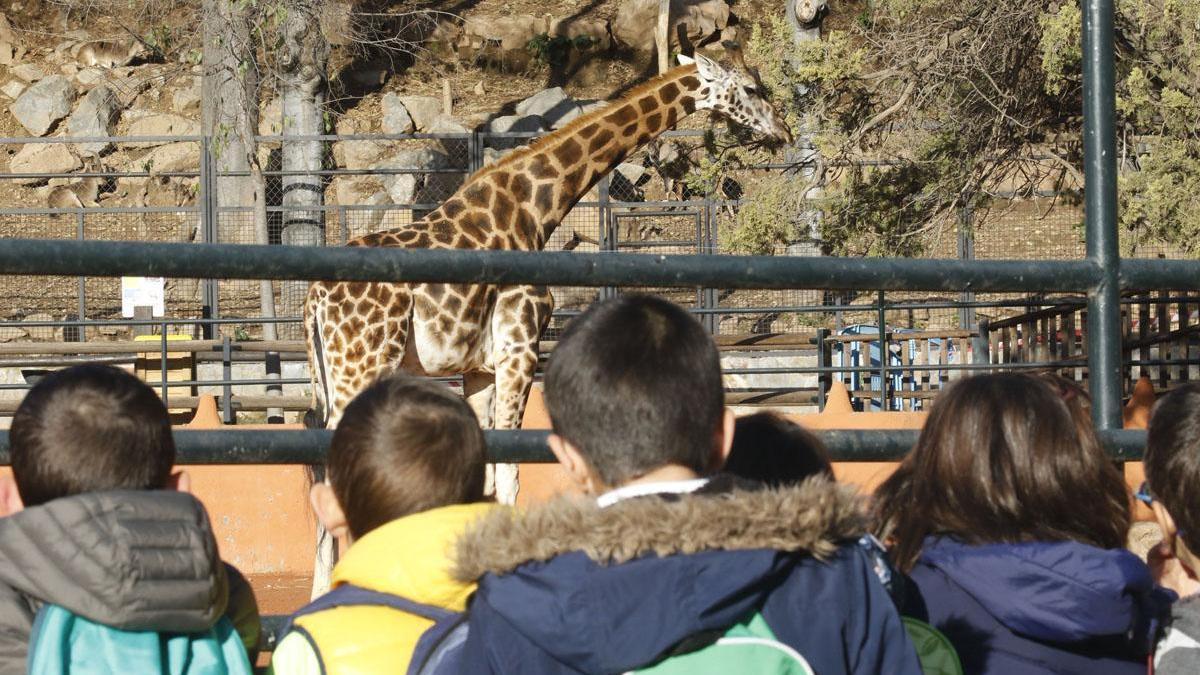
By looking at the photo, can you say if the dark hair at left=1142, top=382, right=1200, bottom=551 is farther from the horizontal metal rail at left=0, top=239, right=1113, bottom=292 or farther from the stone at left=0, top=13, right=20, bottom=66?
the stone at left=0, top=13, right=20, bottom=66

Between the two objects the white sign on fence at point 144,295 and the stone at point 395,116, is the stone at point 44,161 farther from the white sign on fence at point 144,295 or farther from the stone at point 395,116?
the white sign on fence at point 144,295

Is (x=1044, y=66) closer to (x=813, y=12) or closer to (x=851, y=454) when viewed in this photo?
(x=813, y=12)

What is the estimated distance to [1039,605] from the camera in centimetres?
204

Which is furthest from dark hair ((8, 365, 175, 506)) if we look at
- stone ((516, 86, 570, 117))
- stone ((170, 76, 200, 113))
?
stone ((170, 76, 200, 113))

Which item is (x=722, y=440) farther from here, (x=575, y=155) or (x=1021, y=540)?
(x=575, y=155)

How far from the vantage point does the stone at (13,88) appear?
2706 cm

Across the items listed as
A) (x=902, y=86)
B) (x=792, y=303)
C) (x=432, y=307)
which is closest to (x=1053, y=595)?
(x=432, y=307)

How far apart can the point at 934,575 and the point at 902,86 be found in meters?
11.5

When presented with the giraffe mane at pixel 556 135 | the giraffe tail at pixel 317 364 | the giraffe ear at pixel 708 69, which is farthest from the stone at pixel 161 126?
the giraffe tail at pixel 317 364

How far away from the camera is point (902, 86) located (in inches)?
516

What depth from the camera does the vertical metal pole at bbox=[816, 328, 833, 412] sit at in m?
14.1

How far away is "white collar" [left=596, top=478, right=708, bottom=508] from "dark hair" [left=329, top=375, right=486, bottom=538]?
0.39 meters

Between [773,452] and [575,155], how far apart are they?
6150 mm

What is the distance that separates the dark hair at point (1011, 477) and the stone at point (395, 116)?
24.0 meters
